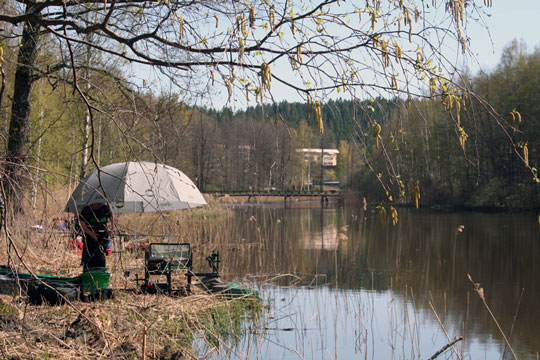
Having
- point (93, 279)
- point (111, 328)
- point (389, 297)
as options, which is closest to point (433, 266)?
point (389, 297)

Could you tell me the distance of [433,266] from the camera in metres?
13.2

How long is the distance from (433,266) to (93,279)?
833 cm

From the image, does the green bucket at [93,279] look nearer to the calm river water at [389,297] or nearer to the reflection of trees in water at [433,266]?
the calm river water at [389,297]

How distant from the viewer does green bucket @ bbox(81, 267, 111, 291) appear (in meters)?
7.04

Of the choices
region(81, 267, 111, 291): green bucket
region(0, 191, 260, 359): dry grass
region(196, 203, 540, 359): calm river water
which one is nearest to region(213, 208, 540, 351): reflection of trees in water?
region(196, 203, 540, 359): calm river water

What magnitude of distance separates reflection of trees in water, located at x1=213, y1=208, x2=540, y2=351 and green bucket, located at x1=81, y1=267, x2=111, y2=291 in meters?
3.57

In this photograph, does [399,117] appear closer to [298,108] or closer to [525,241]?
[298,108]

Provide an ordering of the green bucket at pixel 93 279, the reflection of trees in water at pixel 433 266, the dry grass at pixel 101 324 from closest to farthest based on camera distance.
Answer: the dry grass at pixel 101 324, the green bucket at pixel 93 279, the reflection of trees in water at pixel 433 266

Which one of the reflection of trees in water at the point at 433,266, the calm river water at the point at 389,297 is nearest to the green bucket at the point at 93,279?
the calm river water at the point at 389,297

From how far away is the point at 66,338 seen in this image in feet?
16.1

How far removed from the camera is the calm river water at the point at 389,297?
7.11 meters

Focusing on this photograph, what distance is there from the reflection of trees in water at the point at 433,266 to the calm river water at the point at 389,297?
0.07ft

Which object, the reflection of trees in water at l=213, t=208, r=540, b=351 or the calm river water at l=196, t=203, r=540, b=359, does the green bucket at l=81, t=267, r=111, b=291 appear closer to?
the calm river water at l=196, t=203, r=540, b=359

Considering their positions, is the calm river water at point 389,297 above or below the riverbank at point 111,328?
below
